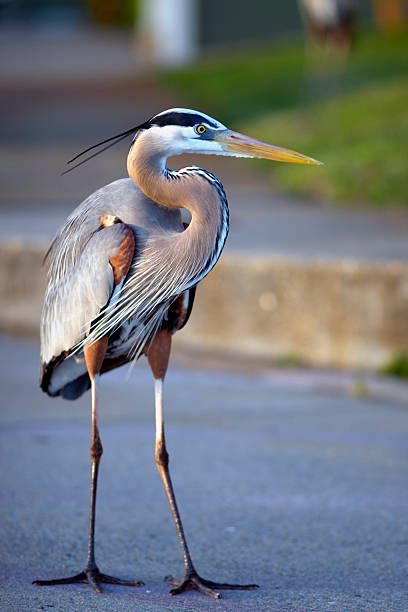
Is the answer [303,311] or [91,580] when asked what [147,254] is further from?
[303,311]

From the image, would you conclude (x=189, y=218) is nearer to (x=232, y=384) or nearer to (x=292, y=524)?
(x=292, y=524)

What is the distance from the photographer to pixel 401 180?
886 cm

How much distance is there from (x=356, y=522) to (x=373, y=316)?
204 cm

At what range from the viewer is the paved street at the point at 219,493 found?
368 centimetres

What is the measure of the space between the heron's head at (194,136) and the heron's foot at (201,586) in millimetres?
1373

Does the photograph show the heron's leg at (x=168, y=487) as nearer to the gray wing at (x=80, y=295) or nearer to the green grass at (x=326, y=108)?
the gray wing at (x=80, y=295)

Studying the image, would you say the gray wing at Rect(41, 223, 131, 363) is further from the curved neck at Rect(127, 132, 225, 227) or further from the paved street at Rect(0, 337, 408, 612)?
the paved street at Rect(0, 337, 408, 612)

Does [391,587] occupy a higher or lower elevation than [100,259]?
lower

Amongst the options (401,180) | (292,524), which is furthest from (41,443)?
(401,180)

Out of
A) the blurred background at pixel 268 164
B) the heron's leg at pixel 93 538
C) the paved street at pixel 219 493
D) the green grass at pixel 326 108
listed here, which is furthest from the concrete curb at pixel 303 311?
the heron's leg at pixel 93 538

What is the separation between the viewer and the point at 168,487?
3826 mm

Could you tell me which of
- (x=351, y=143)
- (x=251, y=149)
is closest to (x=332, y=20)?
(x=351, y=143)

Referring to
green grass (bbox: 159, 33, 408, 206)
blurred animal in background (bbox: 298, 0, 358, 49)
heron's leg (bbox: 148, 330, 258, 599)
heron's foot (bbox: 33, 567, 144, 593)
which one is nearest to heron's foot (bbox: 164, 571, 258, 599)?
heron's leg (bbox: 148, 330, 258, 599)

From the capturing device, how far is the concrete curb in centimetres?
616
